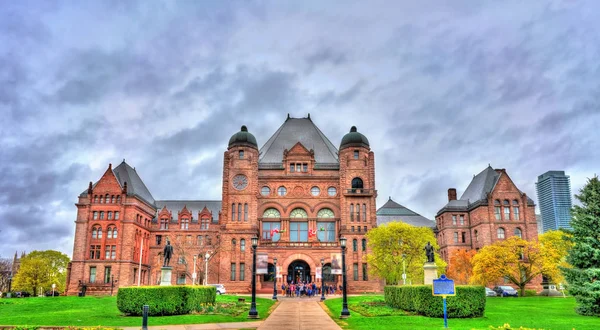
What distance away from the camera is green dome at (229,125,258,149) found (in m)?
70.6

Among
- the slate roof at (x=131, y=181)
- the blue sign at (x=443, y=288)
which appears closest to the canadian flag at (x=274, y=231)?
the slate roof at (x=131, y=181)

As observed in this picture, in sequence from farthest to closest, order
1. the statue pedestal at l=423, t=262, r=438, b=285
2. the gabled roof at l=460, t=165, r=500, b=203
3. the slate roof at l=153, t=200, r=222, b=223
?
the slate roof at l=153, t=200, r=222, b=223 → the gabled roof at l=460, t=165, r=500, b=203 → the statue pedestal at l=423, t=262, r=438, b=285

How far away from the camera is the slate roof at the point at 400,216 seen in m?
89.5

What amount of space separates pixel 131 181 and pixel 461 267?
2163 inches

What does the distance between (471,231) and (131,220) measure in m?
56.0

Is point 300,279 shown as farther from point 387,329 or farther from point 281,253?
point 387,329

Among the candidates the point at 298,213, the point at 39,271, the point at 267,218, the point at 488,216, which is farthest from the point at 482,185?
the point at 39,271

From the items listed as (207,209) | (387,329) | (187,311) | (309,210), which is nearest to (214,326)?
(187,311)

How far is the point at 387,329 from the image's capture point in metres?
20.4

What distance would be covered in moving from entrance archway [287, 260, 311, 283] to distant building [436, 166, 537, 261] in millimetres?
26740

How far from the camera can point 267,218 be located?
71.2 metres

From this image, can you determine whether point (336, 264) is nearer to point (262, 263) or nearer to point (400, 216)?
point (262, 263)

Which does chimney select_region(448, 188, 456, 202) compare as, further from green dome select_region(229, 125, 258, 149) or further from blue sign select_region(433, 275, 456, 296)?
blue sign select_region(433, 275, 456, 296)

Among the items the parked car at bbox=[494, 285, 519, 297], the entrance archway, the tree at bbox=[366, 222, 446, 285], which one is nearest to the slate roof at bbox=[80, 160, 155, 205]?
the entrance archway
